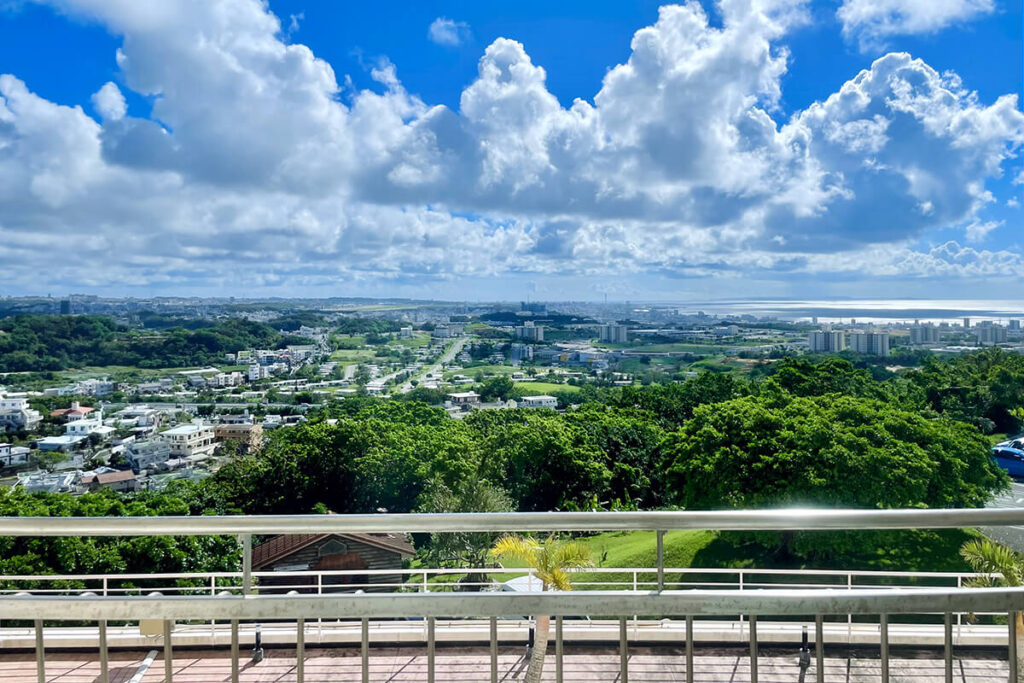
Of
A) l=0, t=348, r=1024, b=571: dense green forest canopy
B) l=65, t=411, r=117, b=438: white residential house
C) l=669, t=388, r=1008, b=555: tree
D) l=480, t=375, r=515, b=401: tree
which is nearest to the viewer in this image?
l=669, t=388, r=1008, b=555: tree

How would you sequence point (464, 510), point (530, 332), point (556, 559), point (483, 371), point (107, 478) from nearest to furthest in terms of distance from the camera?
1. point (556, 559)
2. point (464, 510)
3. point (107, 478)
4. point (483, 371)
5. point (530, 332)

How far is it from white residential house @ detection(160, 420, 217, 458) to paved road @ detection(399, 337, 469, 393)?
1198cm

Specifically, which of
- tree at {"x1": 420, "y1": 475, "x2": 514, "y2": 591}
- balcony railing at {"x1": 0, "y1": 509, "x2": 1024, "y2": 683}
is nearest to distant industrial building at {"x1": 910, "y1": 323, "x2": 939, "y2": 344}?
tree at {"x1": 420, "y1": 475, "x2": 514, "y2": 591}

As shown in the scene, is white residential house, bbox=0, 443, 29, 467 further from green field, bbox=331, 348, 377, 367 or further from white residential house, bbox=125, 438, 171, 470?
green field, bbox=331, 348, 377, 367

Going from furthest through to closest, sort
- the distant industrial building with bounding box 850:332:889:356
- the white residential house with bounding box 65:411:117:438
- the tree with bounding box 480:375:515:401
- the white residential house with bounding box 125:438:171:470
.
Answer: the distant industrial building with bounding box 850:332:889:356 → the tree with bounding box 480:375:515:401 → the white residential house with bounding box 65:411:117:438 → the white residential house with bounding box 125:438:171:470

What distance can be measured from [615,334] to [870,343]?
74.4ft

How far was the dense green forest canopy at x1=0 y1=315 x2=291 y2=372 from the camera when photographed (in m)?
34.8

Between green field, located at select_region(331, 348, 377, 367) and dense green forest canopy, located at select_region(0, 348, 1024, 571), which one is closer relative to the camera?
dense green forest canopy, located at select_region(0, 348, 1024, 571)

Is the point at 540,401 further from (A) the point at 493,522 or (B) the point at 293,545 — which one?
(A) the point at 493,522

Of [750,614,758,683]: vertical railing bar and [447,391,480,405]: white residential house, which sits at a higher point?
[750,614,758,683]: vertical railing bar

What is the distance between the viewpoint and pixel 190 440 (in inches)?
1091

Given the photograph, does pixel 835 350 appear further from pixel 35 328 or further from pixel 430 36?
pixel 35 328

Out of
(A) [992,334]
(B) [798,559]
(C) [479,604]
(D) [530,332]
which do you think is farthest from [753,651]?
(D) [530,332]

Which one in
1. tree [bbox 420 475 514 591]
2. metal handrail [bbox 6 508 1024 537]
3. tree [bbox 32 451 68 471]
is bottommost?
tree [bbox 32 451 68 471]
